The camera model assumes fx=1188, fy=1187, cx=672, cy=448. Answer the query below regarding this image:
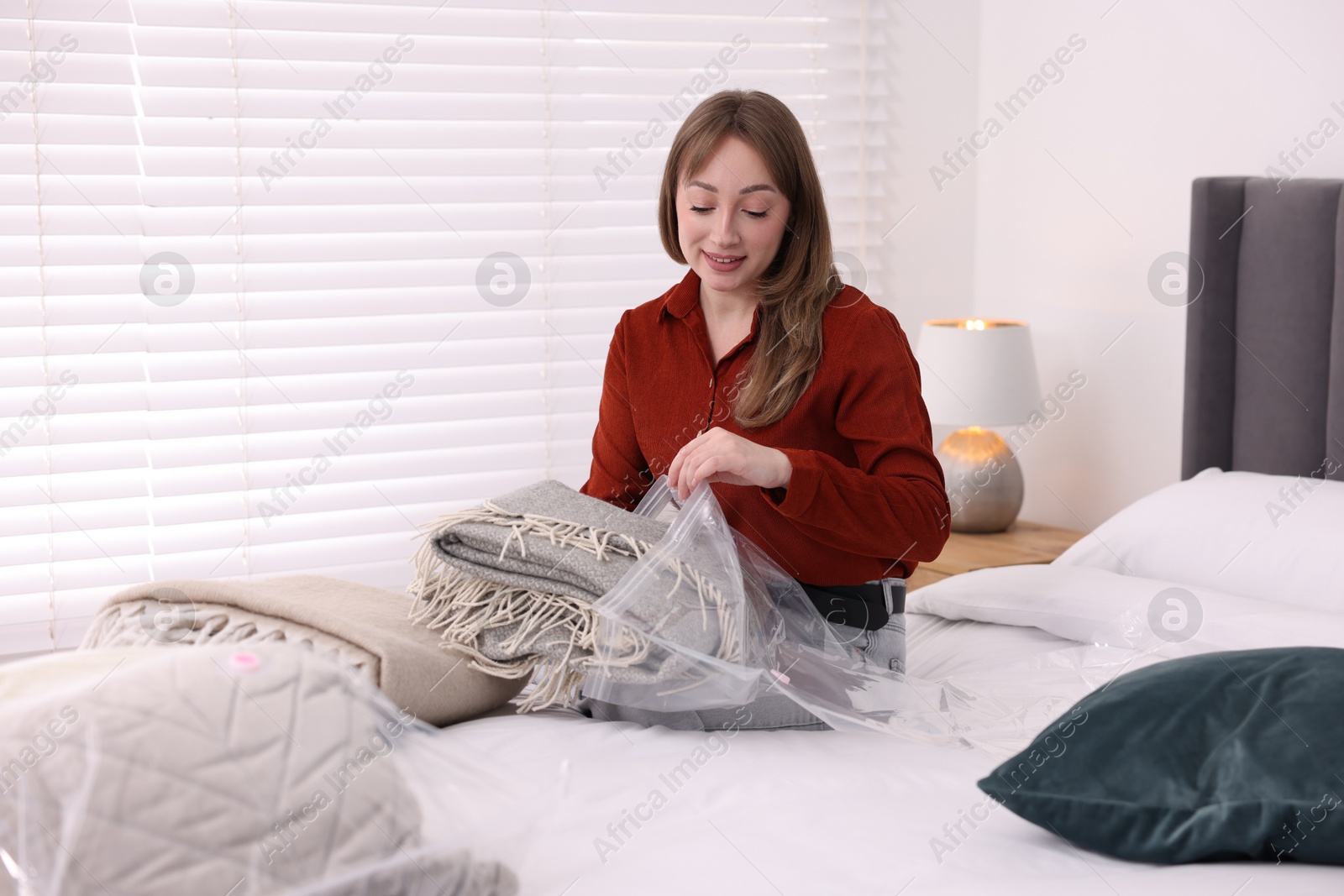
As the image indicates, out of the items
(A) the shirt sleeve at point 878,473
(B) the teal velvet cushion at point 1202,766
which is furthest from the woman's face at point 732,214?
(B) the teal velvet cushion at point 1202,766

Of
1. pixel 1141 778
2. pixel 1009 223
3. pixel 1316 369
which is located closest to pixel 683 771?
pixel 1141 778

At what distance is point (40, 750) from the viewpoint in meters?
0.69

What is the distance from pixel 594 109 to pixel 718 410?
132cm

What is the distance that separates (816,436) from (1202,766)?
65cm

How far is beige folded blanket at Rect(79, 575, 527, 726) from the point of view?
1.21 metres

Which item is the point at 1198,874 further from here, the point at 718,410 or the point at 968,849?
the point at 718,410

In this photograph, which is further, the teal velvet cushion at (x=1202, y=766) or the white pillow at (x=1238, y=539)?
the white pillow at (x=1238, y=539)

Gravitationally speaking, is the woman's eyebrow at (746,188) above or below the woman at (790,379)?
above

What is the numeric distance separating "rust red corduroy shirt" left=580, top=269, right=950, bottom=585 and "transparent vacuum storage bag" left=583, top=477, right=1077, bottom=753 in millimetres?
90

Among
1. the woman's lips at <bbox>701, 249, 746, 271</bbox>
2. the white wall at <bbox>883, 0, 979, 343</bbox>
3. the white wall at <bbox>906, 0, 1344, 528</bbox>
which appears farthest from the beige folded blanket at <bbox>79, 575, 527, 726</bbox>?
the white wall at <bbox>883, 0, 979, 343</bbox>

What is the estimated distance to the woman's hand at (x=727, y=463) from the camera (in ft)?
4.17

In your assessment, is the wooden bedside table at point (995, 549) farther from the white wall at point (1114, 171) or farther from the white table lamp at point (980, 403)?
the white wall at point (1114, 171)

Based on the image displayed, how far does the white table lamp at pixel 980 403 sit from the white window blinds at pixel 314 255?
2.20ft

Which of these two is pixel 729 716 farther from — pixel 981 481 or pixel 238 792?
pixel 981 481
